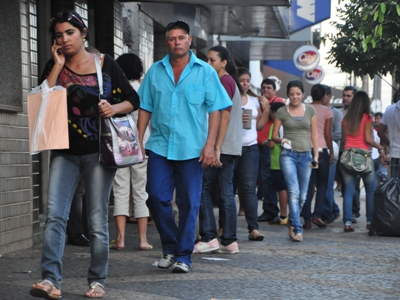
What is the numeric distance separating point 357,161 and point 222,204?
336 cm

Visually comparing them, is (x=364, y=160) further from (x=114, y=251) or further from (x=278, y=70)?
(x=278, y=70)

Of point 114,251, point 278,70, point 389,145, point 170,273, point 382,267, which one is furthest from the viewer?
point 278,70

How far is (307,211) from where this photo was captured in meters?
11.4

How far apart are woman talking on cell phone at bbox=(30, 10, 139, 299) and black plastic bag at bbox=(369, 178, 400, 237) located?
536 centimetres

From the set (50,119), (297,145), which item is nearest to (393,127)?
(297,145)

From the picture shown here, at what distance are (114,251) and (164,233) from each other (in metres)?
1.32

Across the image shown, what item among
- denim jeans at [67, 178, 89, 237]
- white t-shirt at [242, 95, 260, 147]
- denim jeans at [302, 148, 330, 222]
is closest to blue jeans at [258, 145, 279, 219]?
denim jeans at [302, 148, 330, 222]

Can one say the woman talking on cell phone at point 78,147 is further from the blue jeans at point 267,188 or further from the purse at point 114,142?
the blue jeans at point 267,188

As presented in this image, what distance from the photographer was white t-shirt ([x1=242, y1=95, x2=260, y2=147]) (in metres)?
9.48

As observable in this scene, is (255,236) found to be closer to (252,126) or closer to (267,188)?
(252,126)

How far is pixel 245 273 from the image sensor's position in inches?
279

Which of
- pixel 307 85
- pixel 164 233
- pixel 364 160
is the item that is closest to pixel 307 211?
pixel 364 160

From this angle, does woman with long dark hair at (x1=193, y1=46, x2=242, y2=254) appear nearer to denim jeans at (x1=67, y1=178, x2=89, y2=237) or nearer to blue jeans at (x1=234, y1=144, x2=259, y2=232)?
blue jeans at (x1=234, y1=144, x2=259, y2=232)

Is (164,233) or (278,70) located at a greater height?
(278,70)
